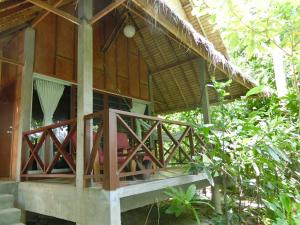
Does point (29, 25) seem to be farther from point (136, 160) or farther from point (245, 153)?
point (245, 153)

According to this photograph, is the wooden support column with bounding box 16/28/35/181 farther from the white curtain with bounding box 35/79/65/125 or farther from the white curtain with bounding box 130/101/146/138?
the white curtain with bounding box 130/101/146/138

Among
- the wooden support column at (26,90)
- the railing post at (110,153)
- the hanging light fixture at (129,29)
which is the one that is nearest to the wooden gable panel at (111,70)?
the hanging light fixture at (129,29)

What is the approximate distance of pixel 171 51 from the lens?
254 inches

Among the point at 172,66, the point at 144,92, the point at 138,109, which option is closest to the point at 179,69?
the point at 172,66

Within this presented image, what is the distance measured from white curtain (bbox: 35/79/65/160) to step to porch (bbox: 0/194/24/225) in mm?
998

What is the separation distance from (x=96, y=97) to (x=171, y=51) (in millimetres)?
2125

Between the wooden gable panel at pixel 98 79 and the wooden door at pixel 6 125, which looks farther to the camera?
the wooden gable panel at pixel 98 79

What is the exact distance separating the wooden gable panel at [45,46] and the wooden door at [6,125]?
61 cm

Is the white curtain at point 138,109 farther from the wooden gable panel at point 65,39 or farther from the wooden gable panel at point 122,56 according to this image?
the wooden gable panel at point 65,39

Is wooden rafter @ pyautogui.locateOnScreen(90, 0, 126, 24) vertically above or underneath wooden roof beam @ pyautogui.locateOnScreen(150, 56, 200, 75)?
underneath

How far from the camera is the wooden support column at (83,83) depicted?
10.2 ft

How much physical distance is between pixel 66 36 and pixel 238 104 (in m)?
5.31

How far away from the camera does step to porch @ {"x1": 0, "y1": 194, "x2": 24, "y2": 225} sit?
3369 millimetres

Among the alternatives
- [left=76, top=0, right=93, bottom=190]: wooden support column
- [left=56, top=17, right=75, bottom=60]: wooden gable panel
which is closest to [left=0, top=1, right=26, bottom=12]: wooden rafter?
[left=76, top=0, right=93, bottom=190]: wooden support column
